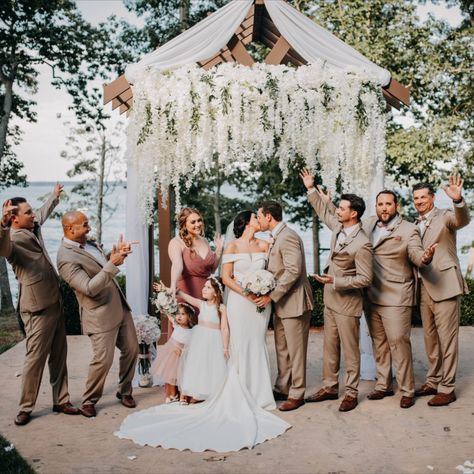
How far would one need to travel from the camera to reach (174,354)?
5781 millimetres

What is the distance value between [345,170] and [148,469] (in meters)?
3.75

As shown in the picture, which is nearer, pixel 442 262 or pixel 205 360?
pixel 205 360

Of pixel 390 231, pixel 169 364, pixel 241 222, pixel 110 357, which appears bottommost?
pixel 169 364

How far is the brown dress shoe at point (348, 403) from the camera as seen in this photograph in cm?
547

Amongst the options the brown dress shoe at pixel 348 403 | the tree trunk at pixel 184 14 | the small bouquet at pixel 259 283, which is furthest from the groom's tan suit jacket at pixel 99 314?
the tree trunk at pixel 184 14

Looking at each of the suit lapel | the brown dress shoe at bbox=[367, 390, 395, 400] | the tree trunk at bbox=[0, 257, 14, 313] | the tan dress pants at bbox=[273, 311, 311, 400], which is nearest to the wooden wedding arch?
the tan dress pants at bbox=[273, 311, 311, 400]

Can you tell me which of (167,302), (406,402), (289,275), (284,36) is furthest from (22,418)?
(284,36)

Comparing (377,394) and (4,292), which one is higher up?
(4,292)

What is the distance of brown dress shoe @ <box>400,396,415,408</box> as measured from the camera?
553 centimetres

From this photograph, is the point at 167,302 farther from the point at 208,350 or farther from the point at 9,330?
the point at 9,330

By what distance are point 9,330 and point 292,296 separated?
6987 mm

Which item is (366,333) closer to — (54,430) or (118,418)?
(118,418)

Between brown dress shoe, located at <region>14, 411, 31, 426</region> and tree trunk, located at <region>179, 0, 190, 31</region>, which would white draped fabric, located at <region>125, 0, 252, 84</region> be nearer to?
brown dress shoe, located at <region>14, 411, 31, 426</region>

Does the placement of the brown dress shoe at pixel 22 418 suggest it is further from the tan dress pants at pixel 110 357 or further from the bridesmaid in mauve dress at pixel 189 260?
the bridesmaid in mauve dress at pixel 189 260
